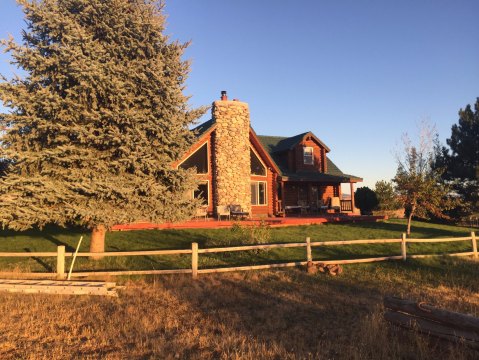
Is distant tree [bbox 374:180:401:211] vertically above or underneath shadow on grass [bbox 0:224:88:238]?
above

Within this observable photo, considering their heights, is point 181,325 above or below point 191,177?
below

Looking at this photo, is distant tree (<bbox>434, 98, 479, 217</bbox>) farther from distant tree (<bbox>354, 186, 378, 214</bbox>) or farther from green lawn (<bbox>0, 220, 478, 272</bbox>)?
green lawn (<bbox>0, 220, 478, 272</bbox>)

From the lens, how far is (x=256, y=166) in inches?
941

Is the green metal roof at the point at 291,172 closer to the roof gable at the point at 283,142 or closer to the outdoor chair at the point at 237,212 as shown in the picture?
the roof gable at the point at 283,142

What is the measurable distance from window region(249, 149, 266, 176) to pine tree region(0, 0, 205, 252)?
452 inches

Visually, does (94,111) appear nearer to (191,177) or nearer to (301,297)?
(191,177)

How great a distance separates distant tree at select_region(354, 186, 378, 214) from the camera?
98.9 ft

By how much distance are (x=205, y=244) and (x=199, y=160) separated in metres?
8.08

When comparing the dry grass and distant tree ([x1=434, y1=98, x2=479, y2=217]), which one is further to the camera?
distant tree ([x1=434, y1=98, x2=479, y2=217])

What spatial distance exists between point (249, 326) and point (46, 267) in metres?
8.17

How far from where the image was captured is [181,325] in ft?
21.8

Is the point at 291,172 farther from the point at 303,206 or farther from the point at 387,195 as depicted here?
the point at 387,195

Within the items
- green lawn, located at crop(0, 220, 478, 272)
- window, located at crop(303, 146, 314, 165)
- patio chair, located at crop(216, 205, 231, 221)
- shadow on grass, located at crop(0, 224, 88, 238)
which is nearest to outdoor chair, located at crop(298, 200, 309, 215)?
window, located at crop(303, 146, 314, 165)

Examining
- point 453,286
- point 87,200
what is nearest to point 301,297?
point 453,286
